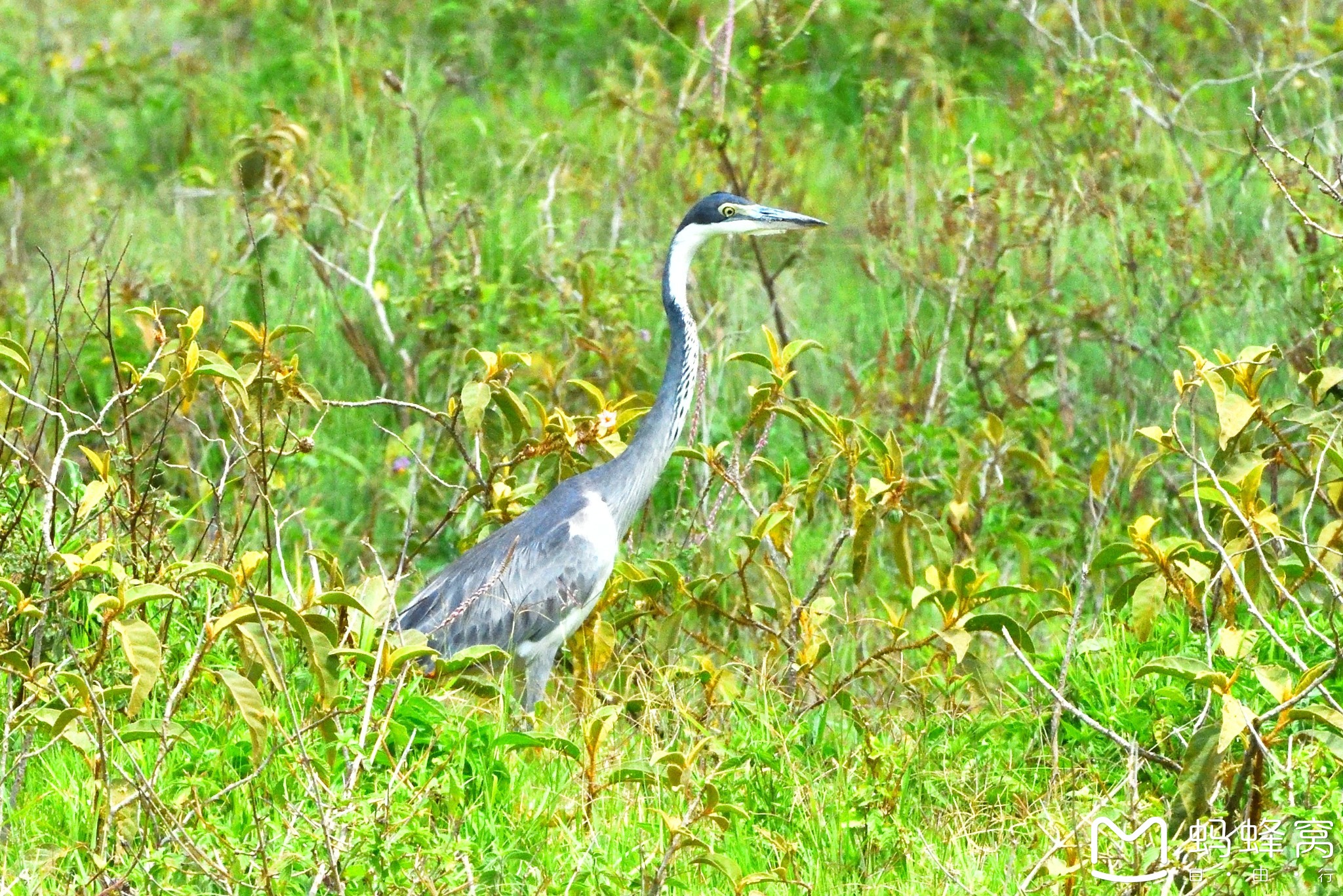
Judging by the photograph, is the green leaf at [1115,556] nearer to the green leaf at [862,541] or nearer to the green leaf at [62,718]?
the green leaf at [862,541]

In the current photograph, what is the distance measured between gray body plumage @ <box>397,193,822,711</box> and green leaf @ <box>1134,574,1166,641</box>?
1.36 m

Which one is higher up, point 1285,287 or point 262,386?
point 262,386

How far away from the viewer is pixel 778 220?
203 inches

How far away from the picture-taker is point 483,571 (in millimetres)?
4586

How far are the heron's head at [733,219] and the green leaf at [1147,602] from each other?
1629mm

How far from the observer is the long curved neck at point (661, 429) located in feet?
15.5

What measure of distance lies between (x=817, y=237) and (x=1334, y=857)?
188 inches

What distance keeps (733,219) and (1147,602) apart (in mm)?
1776

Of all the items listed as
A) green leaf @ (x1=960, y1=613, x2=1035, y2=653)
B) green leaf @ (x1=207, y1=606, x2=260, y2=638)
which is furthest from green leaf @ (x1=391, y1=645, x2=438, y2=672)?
green leaf @ (x1=960, y1=613, x2=1035, y2=653)

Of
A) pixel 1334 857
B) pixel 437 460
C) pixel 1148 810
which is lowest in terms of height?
pixel 437 460

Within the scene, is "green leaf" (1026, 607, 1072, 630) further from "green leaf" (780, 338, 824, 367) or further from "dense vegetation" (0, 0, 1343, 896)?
"green leaf" (780, 338, 824, 367)

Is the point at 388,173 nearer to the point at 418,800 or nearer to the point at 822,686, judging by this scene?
the point at 822,686

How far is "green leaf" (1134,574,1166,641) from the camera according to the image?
3.86 metres

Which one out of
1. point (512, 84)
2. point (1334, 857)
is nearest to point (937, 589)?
point (1334, 857)
